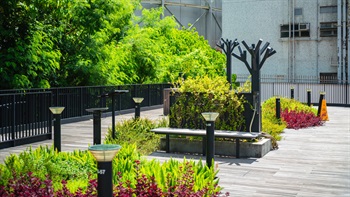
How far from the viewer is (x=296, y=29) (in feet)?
143

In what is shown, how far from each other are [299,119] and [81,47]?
1125 cm

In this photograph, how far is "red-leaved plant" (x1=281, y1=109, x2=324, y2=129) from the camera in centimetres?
2098

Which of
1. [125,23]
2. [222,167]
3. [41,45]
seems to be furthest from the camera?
[125,23]

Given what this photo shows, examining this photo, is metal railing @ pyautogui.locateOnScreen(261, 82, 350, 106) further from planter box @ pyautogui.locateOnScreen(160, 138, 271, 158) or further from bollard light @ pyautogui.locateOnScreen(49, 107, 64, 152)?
bollard light @ pyautogui.locateOnScreen(49, 107, 64, 152)

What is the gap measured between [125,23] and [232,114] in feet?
60.6

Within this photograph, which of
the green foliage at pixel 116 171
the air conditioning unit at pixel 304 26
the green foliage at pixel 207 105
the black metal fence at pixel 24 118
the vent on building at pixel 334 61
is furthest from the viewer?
the air conditioning unit at pixel 304 26

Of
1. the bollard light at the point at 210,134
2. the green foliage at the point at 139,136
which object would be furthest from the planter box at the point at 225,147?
the bollard light at the point at 210,134

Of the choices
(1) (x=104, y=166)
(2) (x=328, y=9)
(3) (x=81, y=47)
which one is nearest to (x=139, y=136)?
(1) (x=104, y=166)

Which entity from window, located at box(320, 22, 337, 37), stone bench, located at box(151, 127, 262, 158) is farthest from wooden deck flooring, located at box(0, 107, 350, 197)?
window, located at box(320, 22, 337, 37)

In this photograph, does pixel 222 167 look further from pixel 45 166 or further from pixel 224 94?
pixel 45 166

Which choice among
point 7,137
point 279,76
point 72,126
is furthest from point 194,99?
point 279,76

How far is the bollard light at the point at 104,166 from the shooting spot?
519cm

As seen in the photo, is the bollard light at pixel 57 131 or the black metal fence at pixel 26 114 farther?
the black metal fence at pixel 26 114

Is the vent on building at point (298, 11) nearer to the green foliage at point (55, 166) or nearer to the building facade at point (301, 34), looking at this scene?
the building facade at point (301, 34)
